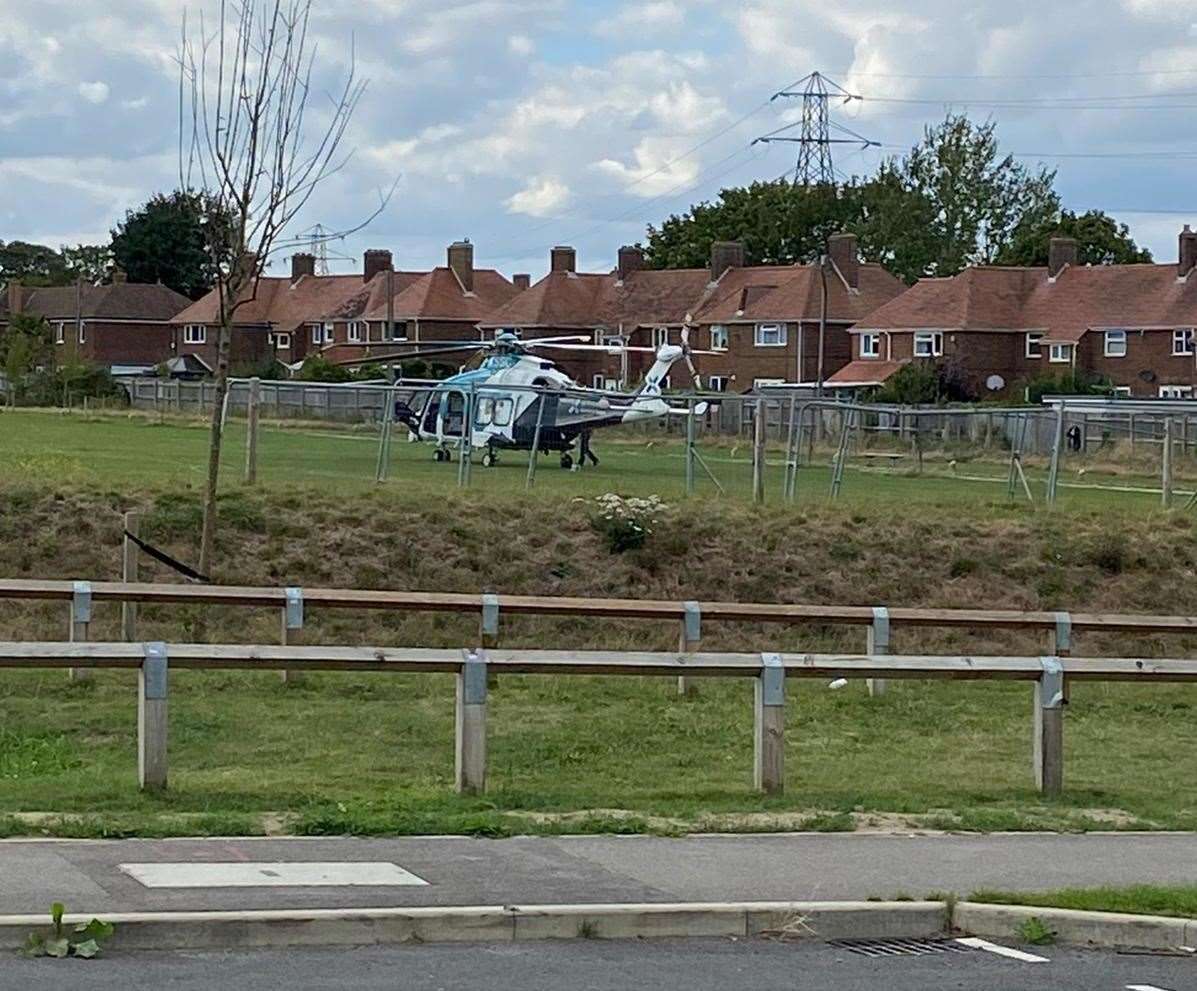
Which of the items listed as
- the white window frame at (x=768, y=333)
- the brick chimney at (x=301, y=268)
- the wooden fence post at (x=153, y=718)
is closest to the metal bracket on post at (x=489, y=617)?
the wooden fence post at (x=153, y=718)

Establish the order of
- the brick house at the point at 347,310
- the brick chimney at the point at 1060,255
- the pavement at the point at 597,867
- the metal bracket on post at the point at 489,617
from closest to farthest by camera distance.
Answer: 1. the pavement at the point at 597,867
2. the metal bracket on post at the point at 489,617
3. the brick chimney at the point at 1060,255
4. the brick house at the point at 347,310

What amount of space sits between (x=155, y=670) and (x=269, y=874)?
249 cm

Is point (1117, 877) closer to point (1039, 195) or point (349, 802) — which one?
point (349, 802)

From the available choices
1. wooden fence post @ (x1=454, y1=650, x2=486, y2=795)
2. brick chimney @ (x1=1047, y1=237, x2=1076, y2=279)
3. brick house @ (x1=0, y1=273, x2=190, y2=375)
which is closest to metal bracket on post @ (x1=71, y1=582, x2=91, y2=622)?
wooden fence post @ (x1=454, y1=650, x2=486, y2=795)

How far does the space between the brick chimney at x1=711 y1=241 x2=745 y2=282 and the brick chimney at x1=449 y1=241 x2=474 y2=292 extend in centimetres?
1332

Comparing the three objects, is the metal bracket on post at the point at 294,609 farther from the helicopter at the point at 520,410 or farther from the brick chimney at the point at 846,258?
the brick chimney at the point at 846,258

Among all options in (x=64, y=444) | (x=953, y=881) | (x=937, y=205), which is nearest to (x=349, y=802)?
(x=953, y=881)

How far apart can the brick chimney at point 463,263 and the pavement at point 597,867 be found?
325 ft

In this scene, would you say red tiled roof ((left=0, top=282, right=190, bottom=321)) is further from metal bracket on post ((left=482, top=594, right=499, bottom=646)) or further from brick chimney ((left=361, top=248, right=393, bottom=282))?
metal bracket on post ((left=482, top=594, right=499, bottom=646))

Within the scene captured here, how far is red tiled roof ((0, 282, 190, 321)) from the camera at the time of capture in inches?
4616

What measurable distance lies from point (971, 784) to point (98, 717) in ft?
21.2

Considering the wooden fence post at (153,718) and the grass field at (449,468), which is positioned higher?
the grass field at (449,468)

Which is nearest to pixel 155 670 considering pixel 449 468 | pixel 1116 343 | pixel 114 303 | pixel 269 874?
pixel 269 874

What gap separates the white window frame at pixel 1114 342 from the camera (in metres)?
85.4
